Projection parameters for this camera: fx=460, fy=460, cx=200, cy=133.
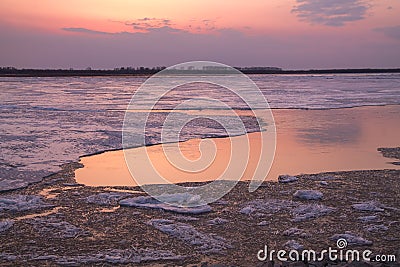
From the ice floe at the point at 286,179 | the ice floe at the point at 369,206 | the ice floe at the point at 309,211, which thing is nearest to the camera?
the ice floe at the point at 309,211

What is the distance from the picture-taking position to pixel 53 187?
675 cm

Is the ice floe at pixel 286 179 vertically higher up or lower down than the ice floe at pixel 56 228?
higher up

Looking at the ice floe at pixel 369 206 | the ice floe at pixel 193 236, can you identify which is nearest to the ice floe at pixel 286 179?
the ice floe at pixel 369 206

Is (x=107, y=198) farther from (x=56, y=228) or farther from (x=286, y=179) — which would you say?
(x=286, y=179)

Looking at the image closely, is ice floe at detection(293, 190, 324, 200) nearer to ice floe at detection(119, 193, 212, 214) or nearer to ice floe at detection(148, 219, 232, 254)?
ice floe at detection(119, 193, 212, 214)

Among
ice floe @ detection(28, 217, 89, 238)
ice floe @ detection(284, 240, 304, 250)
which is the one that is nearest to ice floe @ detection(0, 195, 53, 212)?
ice floe @ detection(28, 217, 89, 238)

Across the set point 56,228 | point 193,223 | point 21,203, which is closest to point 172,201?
point 193,223

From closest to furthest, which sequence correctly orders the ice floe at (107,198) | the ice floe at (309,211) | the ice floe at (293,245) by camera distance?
1. the ice floe at (293,245)
2. the ice floe at (309,211)
3. the ice floe at (107,198)

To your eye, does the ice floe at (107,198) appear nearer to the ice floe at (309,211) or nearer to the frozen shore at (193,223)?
the frozen shore at (193,223)

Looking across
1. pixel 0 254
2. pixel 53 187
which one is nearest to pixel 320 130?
pixel 53 187

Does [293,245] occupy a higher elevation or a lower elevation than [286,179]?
lower

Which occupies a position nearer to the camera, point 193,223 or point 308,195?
point 193,223

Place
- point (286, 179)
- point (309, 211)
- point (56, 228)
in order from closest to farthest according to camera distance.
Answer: point (56, 228)
point (309, 211)
point (286, 179)

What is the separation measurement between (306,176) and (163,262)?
3.80 meters
